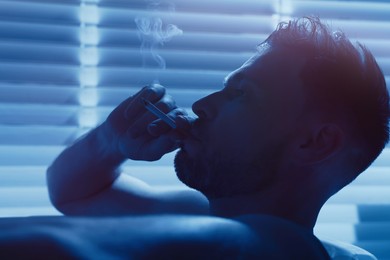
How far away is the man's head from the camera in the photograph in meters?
0.94

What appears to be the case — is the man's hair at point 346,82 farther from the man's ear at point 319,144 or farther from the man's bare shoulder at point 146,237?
the man's bare shoulder at point 146,237

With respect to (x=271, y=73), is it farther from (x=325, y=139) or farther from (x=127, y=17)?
(x=127, y=17)

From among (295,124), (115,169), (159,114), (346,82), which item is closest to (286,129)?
(295,124)

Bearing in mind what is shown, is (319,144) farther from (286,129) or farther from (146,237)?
(146,237)

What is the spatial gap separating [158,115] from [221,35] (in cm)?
32

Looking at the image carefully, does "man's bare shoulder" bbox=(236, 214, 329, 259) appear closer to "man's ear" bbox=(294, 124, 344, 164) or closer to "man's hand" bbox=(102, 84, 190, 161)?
"man's ear" bbox=(294, 124, 344, 164)

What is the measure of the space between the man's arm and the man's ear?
0.25 meters

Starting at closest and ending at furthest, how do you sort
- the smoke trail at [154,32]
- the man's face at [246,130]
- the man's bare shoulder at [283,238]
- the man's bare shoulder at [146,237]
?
the man's bare shoulder at [146,237] < the man's bare shoulder at [283,238] < the man's face at [246,130] < the smoke trail at [154,32]

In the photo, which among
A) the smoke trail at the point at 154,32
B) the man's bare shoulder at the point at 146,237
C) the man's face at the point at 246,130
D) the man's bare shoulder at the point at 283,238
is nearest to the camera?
the man's bare shoulder at the point at 146,237

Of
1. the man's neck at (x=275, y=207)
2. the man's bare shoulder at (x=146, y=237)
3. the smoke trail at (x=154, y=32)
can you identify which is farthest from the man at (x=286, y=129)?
the man's bare shoulder at (x=146, y=237)

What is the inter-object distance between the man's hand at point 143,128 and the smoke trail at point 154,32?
0.44 feet

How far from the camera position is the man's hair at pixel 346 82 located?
94 cm

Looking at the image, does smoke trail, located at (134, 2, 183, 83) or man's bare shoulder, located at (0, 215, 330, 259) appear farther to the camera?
smoke trail, located at (134, 2, 183, 83)

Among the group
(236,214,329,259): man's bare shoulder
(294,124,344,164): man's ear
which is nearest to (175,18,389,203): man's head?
(294,124,344,164): man's ear
